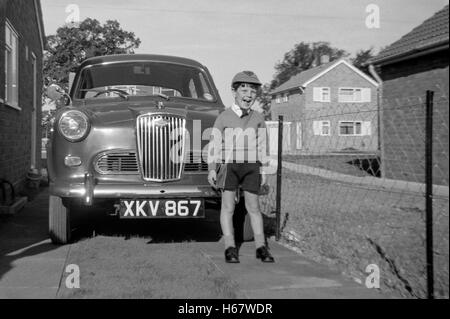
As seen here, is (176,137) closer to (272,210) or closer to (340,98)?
(272,210)

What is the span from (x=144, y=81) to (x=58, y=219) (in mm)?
2204

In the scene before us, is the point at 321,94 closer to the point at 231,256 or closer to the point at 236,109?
the point at 236,109

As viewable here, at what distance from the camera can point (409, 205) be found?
26.3 ft

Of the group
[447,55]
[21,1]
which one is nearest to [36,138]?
[21,1]

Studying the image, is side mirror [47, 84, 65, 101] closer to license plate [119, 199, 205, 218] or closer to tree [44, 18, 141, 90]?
license plate [119, 199, 205, 218]

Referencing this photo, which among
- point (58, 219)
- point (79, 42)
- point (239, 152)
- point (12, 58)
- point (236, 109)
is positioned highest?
point (79, 42)

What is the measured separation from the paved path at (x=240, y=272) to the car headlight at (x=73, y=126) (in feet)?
3.43

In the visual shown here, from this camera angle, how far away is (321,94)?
4272 centimetres

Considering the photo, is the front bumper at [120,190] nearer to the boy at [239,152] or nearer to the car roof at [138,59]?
the boy at [239,152]

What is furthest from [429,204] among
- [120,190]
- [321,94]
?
[321,94]

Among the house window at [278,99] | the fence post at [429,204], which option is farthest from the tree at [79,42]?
the fence post at [429,204]

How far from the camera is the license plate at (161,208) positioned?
4.60 metres

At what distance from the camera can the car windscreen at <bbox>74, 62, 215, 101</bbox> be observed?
20.2ft

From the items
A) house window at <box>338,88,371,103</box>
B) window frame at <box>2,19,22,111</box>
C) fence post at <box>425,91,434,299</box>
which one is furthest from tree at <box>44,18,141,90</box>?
fence post at <box>425,91,434,299</box>
